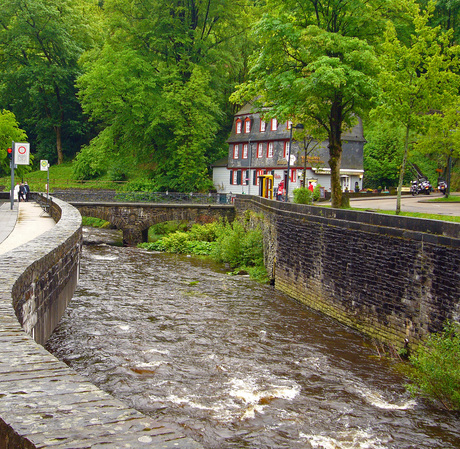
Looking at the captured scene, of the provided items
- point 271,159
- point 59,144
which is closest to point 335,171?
point 271,159

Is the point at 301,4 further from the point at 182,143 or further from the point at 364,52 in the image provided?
the point at 182,143

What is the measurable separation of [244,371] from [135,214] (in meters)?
27.9

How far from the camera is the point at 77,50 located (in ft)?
197

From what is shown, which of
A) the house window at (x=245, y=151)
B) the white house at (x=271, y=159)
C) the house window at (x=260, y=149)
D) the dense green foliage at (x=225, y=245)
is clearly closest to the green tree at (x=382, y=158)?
the white house at (x=271, y=159)

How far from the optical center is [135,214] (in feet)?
126

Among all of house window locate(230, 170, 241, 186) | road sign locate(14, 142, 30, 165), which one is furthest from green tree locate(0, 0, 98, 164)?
road sign locate(14, 142, 30, 165)

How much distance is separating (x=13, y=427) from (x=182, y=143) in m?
43.8

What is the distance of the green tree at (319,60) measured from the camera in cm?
2200

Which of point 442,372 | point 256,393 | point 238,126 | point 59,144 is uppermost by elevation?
point 238,126

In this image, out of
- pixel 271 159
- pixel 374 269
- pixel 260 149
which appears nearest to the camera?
pixel 374 269

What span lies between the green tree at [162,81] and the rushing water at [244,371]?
87.0ft

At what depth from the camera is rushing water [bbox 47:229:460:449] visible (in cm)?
914

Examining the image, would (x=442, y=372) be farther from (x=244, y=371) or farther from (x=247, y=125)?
(x=247, y=125)

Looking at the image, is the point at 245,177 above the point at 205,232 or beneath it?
above
